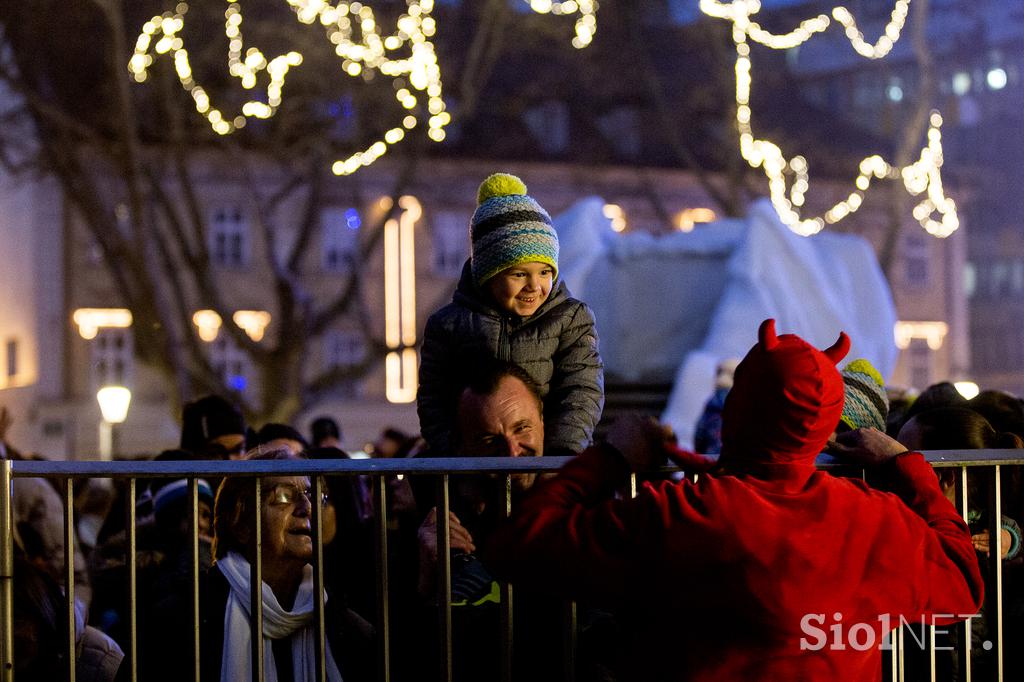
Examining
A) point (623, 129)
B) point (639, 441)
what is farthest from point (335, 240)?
point (639, 441)

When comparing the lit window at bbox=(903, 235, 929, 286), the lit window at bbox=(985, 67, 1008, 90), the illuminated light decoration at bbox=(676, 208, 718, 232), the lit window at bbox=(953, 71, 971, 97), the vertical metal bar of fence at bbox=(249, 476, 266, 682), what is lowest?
the vertical metal bar of fence at bbox=(249, 476, 266, 682)

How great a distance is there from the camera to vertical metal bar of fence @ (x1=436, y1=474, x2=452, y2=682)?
3.72 meters

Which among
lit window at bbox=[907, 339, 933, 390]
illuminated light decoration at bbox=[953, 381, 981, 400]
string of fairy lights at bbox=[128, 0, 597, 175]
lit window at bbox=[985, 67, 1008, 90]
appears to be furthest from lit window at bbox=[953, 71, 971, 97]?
illuminated light decoration at bbox=[953, 381, 981, 400]

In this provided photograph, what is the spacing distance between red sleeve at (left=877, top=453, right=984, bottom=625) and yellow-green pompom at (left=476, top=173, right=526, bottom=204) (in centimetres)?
189

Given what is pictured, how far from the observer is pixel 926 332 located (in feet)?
154

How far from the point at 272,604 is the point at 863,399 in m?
1.86

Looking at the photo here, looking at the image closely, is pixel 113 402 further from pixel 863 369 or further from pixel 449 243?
pixel 449 243

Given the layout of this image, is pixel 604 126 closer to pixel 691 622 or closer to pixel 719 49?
pixel 719 49

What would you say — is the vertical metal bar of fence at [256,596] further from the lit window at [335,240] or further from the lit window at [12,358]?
the lit window at [335,240]

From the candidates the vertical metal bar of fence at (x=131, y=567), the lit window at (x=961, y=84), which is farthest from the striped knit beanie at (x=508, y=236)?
the lit window at (x=961, y=84)

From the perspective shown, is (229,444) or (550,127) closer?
(229,444)

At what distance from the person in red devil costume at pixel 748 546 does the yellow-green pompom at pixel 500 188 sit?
189 centimetres

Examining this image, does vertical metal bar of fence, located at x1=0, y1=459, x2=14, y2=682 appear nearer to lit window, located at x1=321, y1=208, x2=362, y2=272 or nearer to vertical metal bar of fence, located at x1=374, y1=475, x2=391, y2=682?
vertical metal bar of fence, located at x1=374, y1=475, x2=391, y2=682

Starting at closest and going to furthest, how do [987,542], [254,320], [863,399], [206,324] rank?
[987,542]
[863,399]
[206,324]
[254,320]
